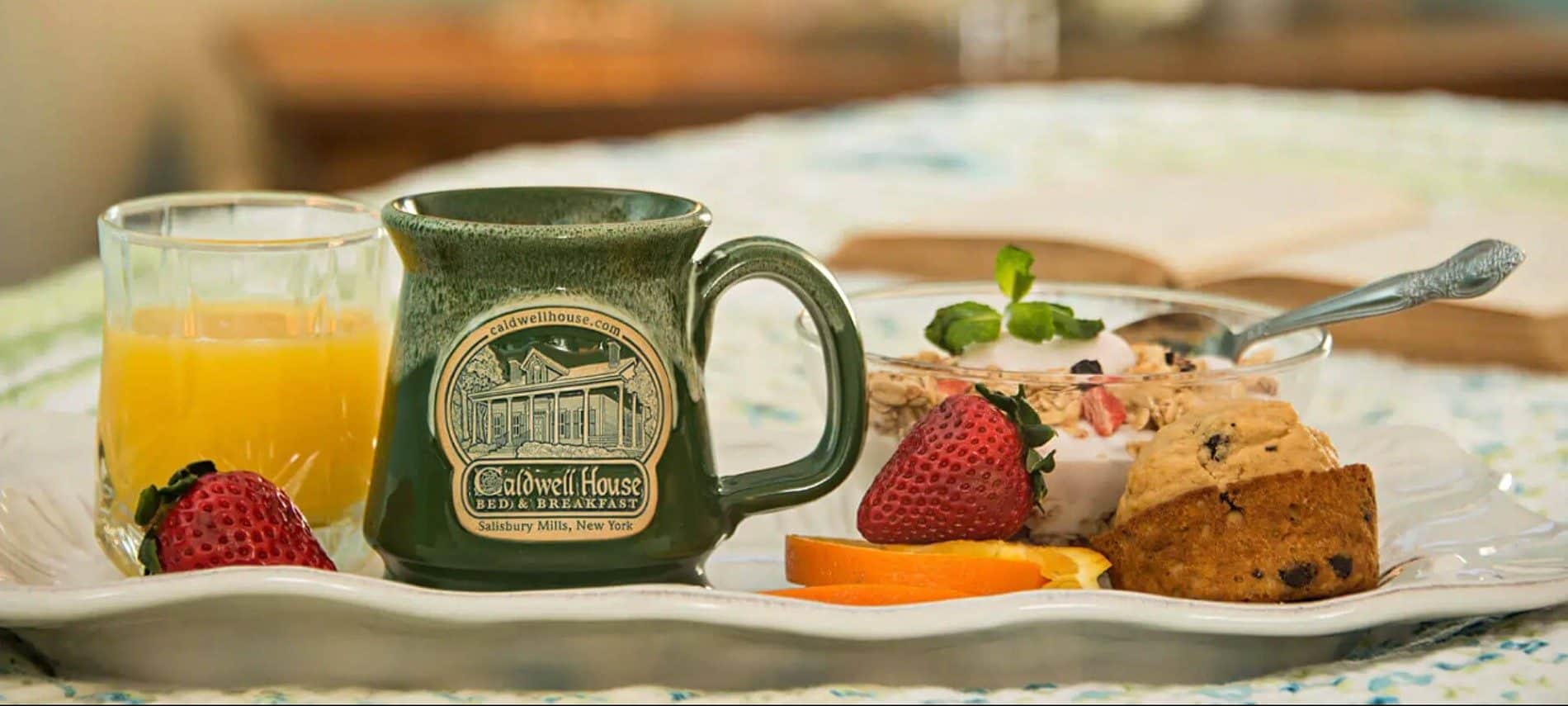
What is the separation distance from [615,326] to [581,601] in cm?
13

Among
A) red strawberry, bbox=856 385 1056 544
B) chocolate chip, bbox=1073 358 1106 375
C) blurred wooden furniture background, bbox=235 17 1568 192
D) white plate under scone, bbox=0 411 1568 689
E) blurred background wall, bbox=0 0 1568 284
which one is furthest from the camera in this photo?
blurred wooden furniture background, bbox=235 17 1568 192

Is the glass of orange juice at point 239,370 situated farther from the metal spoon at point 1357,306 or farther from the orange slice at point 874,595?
the metal spoon at point 1357,306

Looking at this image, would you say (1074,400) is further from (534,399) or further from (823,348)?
(534,399)

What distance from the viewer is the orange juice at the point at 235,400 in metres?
0.84

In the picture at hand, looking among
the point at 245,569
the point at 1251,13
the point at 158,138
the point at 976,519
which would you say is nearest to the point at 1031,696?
Answer: the point at 976,519

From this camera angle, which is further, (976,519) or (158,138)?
(158,138)

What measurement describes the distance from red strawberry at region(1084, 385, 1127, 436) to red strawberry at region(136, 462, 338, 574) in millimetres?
382

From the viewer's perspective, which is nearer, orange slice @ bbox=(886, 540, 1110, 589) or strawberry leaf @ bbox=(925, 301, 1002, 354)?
orange slice @ bbox=(886, 540, 1110, 589)

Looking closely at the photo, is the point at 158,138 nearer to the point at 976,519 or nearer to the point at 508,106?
the point at 508,106

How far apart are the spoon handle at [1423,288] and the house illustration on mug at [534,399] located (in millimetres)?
457

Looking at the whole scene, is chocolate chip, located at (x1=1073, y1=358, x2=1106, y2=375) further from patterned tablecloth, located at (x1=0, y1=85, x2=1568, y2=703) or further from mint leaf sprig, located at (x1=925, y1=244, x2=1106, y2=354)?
patterned tablecloth, located at (x1=0, y1=85, x2=1568, y2=703)

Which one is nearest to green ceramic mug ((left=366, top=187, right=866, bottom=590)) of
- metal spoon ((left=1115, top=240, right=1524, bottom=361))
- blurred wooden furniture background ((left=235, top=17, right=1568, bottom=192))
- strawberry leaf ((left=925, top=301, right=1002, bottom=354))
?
strawberry leaf ((left=925, top=301, right=1002, bottom=354))

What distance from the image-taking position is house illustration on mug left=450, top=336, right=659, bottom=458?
2.44 feet

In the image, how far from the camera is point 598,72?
4.15m
